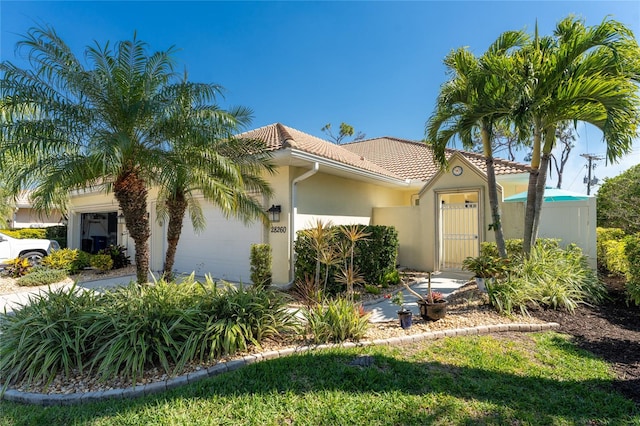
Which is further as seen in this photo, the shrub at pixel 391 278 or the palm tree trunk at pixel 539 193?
the shrub at pixel 391 278

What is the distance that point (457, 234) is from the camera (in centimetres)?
1171

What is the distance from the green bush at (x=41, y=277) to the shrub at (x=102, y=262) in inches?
44.8

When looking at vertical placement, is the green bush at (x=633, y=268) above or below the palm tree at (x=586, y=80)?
below

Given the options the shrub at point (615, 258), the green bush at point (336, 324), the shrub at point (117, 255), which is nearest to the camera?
the green bush at point (336, 324)

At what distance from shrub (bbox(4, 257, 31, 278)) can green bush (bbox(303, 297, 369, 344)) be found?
13110mm

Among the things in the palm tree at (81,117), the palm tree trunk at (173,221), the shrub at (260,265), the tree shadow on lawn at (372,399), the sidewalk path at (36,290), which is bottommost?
the sidewalk path at (36,290)

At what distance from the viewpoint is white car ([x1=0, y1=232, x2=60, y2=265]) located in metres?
13.1

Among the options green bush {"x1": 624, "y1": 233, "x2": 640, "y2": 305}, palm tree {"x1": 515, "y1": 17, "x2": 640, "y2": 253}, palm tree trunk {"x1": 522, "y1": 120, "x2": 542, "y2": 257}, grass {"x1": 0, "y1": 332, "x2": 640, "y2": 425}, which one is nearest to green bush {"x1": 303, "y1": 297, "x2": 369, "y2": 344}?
grass {"x1": 0, "y1": 332, "x2": 640, "y2": 425}

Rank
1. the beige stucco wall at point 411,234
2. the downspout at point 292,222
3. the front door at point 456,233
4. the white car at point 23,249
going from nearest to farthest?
the downspout at point 292,222 → the front door at point 456,233 → the beige stucco wall at point 411,234 → the white car at point 23,249

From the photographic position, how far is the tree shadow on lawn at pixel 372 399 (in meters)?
3.18

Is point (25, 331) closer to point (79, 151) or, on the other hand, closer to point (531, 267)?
point (79, 151)

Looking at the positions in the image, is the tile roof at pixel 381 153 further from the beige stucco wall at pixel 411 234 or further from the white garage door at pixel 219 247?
the white garage door at pixel 219 247

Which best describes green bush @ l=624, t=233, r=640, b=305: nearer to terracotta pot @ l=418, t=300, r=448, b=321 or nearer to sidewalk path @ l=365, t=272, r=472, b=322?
sidewalk path @ l=365, t=272, r=472, b=322

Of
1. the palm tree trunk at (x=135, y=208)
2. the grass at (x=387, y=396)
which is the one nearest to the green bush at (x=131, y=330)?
the grass at (x=387, y=396)
